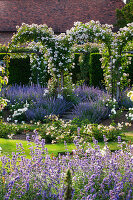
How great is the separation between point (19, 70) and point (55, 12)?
50.9 feet

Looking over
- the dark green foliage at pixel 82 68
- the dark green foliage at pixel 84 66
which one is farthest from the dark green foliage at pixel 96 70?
the dark green foliage at pixel 84 66

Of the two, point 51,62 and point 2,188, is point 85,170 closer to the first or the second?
point 2,188

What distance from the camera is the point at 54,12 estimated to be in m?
28.1

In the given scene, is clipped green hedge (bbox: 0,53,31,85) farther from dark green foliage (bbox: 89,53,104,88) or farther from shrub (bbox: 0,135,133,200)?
shrub (bbox: 0,135,133,200)

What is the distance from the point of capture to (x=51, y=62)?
10.7 metres

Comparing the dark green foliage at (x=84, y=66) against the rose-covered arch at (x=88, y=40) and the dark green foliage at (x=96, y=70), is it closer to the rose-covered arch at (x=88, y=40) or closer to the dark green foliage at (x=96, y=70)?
the dark green foliage at (x=96, y=70)

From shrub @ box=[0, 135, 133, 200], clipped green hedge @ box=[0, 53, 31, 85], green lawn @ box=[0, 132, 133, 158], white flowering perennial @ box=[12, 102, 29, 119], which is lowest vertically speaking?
green lawn @ box=[0, 132, 133, 158]

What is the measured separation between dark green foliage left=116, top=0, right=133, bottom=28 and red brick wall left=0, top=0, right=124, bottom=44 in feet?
7.67

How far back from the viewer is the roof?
27.4m

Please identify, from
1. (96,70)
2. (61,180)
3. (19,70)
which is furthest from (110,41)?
(61,180)

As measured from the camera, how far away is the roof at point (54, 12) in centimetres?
2738

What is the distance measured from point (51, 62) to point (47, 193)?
784 cm

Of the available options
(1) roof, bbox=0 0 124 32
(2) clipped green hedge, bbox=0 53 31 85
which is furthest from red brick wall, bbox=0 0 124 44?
(2) clipped green hedge, bbox=0 53 31 85

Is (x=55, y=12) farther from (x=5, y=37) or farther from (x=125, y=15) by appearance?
(x=125, y=15)
